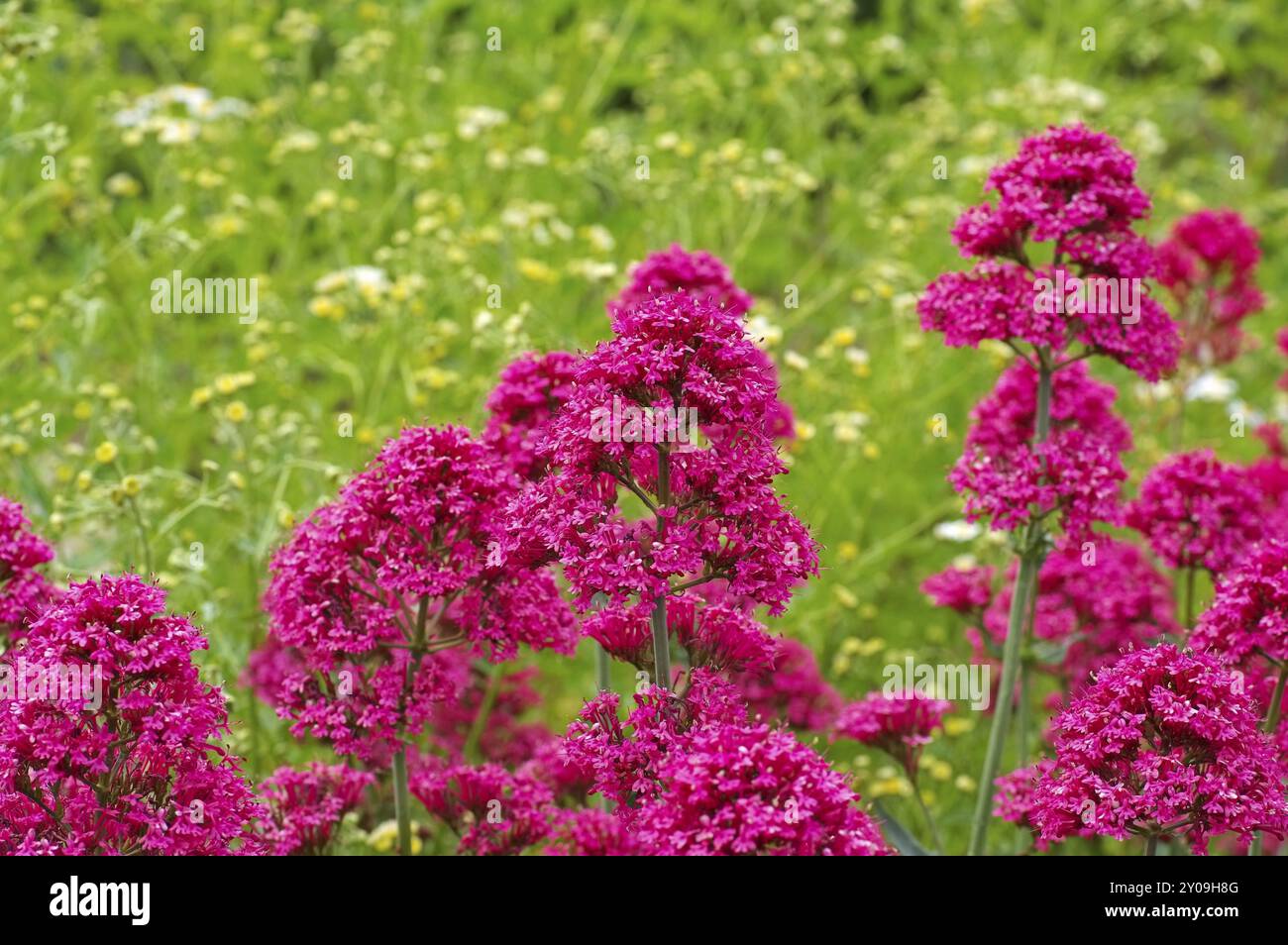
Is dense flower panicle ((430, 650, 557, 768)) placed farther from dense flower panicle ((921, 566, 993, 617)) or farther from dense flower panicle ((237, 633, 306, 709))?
dense flower panicle ((921, 566, 993, 617))

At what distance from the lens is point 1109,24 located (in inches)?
424

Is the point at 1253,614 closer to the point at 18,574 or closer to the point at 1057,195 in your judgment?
the point at 1057,195

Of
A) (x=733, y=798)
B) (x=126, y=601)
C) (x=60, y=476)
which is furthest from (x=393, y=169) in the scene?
(x=733, y=798)

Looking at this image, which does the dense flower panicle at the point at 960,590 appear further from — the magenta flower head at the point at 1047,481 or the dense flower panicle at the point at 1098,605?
the magenta flower head at the point at 1047,481

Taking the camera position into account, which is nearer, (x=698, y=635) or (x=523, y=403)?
(x=698, y=635)

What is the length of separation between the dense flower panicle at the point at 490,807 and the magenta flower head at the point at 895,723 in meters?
1.08

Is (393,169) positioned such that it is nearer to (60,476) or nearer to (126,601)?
(60,476)

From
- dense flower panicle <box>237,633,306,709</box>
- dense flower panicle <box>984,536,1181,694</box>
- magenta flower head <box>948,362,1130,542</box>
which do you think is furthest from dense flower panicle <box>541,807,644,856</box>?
dense flower panicle <box>984,536,1181,694</box>

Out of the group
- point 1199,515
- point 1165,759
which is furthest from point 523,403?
Answer: point 1199,515

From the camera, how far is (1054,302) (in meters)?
4.41

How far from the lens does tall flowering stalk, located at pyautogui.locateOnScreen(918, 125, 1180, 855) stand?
4.43m

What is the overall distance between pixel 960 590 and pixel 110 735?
3.12 meters

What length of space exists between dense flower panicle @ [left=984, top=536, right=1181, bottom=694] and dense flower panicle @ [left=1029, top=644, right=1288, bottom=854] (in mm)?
1634
